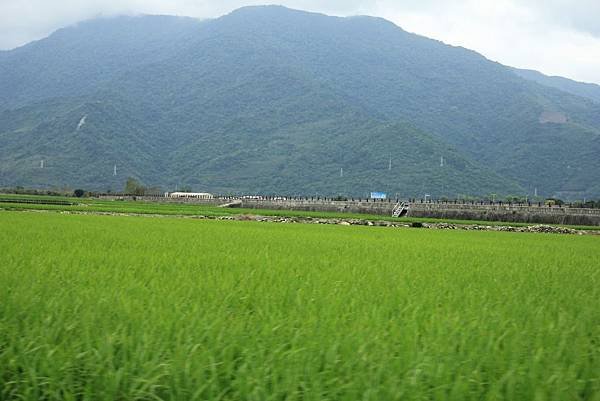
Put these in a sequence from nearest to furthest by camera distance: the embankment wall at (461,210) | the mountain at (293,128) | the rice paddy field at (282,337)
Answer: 1. the rice paddy field at (282,337)
2. the embankment wall at (461,210)
3. the mountain at (293,128)

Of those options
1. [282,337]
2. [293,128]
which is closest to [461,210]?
[282,337]

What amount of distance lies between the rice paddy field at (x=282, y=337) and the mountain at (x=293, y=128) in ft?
331

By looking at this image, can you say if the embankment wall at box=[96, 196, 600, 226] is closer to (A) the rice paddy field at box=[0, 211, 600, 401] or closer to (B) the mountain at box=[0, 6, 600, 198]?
(A) the rice paddy field at box=[0, 211, 600, 401]

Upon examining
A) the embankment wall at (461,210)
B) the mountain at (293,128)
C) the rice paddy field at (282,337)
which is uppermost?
the mountain at (293,128)

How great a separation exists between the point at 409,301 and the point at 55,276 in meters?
3.17

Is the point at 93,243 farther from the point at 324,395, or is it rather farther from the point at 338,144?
the point at 338,144

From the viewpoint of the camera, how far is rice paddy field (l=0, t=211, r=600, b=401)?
97.0 inches

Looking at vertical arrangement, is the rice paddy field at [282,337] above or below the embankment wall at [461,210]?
below

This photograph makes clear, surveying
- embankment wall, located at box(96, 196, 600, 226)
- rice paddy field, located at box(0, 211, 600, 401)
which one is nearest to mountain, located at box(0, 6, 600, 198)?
embankment wall, located at box(96, 196, 600, 226)

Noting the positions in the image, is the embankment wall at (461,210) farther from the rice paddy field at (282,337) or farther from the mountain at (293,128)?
the mountain at (293,128)

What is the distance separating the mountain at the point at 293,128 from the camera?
115 metres

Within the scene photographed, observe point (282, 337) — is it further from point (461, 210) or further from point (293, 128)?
point (293, 128)

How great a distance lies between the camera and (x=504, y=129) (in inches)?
6097

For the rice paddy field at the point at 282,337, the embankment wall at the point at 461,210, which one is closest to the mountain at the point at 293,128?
the embankment wall at the point at 461,210
